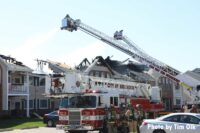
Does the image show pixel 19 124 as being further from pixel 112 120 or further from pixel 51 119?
pixel 112 120

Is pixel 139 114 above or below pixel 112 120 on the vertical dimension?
above

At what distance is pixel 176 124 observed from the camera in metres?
19.3

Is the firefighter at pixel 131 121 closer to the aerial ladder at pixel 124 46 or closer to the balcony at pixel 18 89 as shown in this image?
the aerial ladder at pixel 124 46

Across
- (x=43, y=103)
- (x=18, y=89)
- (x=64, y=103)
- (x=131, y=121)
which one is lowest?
(x=131, y=121)

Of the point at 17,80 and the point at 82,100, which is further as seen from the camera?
the point at 17,80

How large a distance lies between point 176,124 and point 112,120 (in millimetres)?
4912

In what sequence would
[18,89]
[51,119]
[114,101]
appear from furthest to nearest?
[18,89], [51,119], [114,101]

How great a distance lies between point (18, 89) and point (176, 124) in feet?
111

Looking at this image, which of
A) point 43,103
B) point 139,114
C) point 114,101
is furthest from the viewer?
point 43,103

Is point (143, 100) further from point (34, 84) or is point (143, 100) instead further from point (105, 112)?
point (34, 84)

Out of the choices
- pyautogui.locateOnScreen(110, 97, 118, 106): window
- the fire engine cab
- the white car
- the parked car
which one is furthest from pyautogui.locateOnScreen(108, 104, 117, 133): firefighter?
the parked car

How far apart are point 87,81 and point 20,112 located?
31.0 meters

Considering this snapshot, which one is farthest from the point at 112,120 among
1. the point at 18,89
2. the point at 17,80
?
the point at 17,80

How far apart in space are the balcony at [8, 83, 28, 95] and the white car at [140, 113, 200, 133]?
31.8 metres
